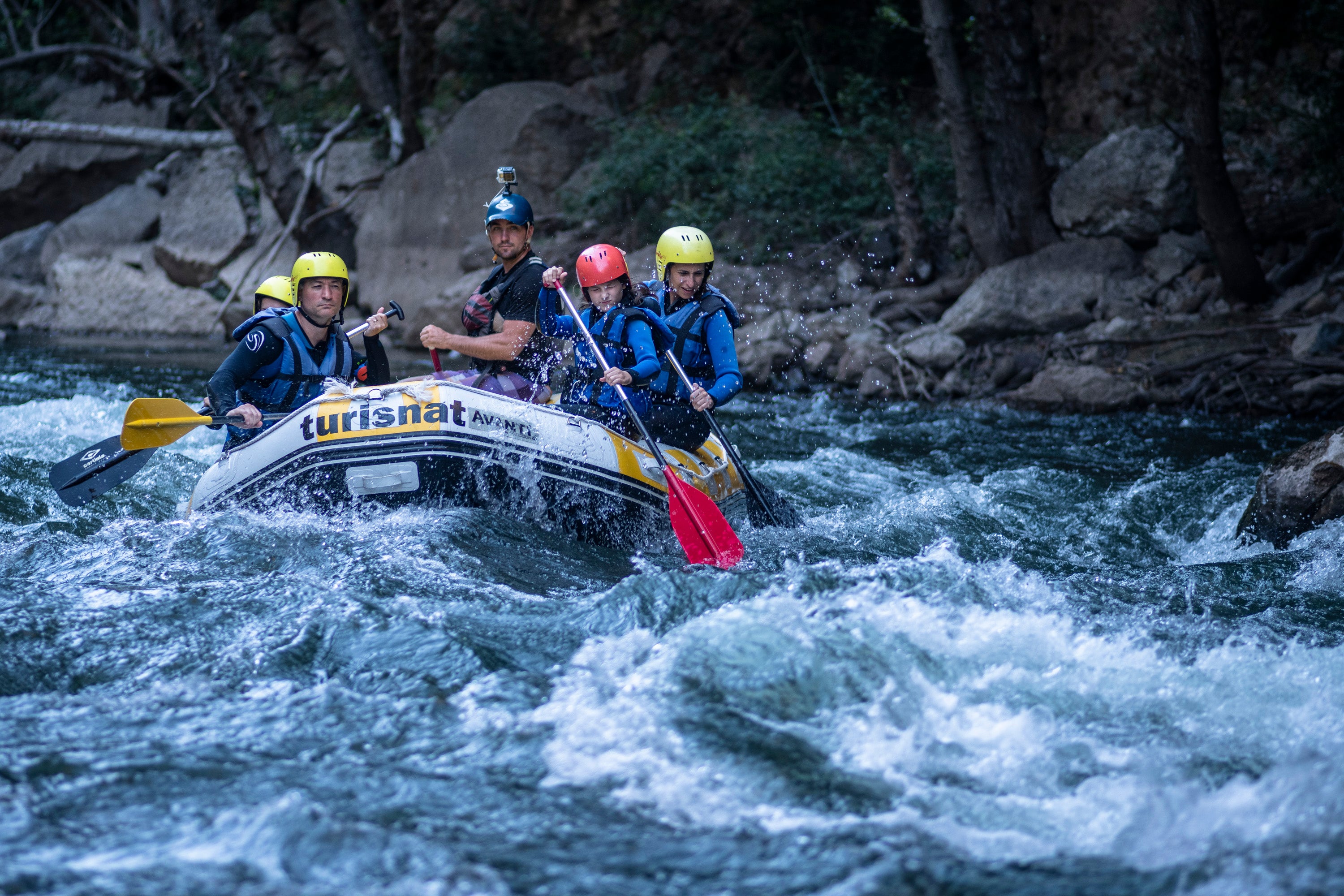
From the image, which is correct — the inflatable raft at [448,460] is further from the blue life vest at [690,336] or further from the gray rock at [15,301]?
the gray rock at [15,301]

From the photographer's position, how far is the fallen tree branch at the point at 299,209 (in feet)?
Result: 49.9

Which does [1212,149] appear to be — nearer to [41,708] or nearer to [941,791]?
[941,791]

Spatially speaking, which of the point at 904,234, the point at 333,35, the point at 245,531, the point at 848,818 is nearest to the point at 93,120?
the point at 333,35

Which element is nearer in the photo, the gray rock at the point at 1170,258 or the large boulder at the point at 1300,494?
the large boulder at the point at 1300,494

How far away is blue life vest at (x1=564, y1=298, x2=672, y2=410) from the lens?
5.34m

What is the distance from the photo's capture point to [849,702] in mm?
3361

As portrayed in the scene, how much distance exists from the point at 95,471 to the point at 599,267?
8.87 feet

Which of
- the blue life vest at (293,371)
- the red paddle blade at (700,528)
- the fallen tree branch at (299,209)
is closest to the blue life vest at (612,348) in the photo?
the red paddle blade at (700,528)

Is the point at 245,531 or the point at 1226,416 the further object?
the point at 1226,416

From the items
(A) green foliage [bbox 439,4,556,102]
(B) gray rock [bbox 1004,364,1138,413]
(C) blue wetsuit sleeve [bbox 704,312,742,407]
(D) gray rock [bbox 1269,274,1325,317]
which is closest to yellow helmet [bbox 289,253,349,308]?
(C) blue wetsuit sleeve [bbox 704,312,742,407]

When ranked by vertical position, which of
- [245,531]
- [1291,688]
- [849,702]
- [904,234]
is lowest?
[1291,688]

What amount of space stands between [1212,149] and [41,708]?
30.1 ft

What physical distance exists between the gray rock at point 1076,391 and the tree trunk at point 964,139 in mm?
2002

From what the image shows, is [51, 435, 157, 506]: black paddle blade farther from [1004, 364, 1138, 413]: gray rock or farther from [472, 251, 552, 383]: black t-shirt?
[1004, 364, 1138, 413]: gray rock
